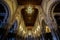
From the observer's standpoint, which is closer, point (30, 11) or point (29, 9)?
point (29, 9)

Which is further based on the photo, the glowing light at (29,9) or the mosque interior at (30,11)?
the glowing light at (29,9)

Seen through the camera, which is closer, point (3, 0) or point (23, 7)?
point (3, 0)

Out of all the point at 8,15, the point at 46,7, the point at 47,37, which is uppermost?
the point at 46,7

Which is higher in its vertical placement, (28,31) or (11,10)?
(11,10)

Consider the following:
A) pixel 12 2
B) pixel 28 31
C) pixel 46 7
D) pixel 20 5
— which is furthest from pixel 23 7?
pixel 28 31

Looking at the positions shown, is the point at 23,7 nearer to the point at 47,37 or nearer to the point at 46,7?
the point at 46,7

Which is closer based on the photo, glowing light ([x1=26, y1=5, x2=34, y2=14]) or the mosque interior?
the mosque interior

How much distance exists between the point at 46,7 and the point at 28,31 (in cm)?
1687

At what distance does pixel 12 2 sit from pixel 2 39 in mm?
4081

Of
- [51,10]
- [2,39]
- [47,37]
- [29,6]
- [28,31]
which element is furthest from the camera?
[28,31]

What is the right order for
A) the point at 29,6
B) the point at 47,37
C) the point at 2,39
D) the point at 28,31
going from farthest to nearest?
the point at 28,31
the point at 47,37
the point at 29,6
the point at 2,39

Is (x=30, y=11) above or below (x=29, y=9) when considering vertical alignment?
below

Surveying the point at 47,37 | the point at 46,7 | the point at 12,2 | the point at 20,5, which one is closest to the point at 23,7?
the point at 20,5

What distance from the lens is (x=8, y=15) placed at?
1288 cm
